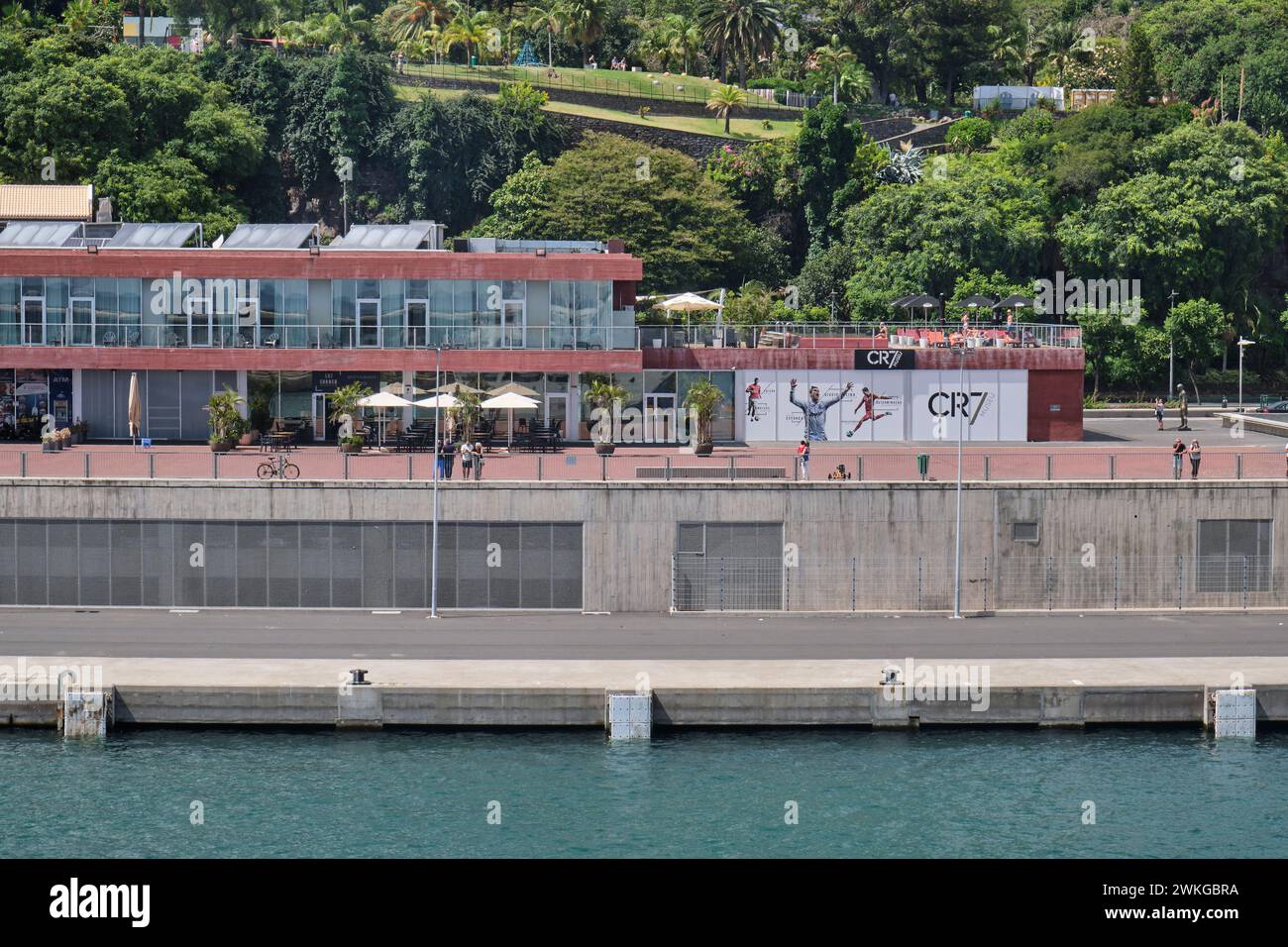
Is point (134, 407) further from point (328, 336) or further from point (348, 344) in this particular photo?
point (348, 344)

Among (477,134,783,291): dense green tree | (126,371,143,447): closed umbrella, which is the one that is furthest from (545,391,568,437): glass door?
(477,134,783,291): dense green tree

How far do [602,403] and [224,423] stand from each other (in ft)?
45.8

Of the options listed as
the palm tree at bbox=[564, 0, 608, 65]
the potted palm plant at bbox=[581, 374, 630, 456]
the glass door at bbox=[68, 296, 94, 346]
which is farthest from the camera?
the palm tree at bbox=[564, 0, 608, 65]

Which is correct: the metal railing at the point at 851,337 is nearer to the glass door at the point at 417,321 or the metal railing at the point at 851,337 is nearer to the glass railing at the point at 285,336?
the glass railing at the point at 285,336

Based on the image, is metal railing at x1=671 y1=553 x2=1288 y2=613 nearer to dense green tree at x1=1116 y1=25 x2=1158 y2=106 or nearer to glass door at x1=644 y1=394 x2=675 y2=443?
A: glass door at x1=644 y1=394 x2=675 y2=443

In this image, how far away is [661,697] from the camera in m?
47.1

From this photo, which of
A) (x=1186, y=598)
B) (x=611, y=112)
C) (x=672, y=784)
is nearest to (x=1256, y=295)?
(x=611, y=112)

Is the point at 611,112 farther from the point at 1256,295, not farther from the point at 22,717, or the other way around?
the point at 22,717

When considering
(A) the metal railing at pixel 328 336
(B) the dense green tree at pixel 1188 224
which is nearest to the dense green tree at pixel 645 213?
(B) the dense green tree at pixel 1188 224

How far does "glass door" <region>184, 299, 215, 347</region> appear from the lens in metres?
70.1

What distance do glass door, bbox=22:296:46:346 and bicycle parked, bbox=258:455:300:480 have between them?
17.2 meters

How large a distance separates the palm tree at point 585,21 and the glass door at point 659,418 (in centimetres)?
9022

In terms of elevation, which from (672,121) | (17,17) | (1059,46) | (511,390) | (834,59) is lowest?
(511,390)

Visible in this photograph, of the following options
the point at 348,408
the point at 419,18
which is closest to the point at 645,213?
the point at 419,18
